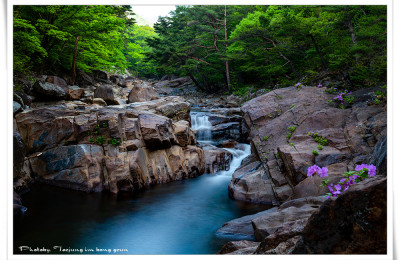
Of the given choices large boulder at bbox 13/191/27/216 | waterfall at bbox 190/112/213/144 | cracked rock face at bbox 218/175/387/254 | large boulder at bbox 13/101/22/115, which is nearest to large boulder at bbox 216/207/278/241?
cracked rock face at bbox 218/175/387/254

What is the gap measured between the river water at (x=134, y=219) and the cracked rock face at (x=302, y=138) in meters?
0.94

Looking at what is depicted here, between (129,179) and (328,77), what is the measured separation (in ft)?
28.3

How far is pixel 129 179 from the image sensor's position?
787 centimetres

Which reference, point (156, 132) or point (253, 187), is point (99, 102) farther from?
point (253, 187)

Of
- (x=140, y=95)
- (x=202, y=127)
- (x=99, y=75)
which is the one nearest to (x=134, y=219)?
(x=202, y=127)

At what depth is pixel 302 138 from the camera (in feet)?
23.1

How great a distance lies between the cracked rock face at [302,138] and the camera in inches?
238

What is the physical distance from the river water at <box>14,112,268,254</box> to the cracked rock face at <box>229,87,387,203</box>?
3.07 feet

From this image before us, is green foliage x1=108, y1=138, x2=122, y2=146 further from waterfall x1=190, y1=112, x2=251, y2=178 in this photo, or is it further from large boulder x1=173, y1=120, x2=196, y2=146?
waterfall x1=190, y1=112, x2=251, y2=178

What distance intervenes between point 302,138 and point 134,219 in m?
4.68

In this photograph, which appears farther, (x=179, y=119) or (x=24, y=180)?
(x=179, y=119)
